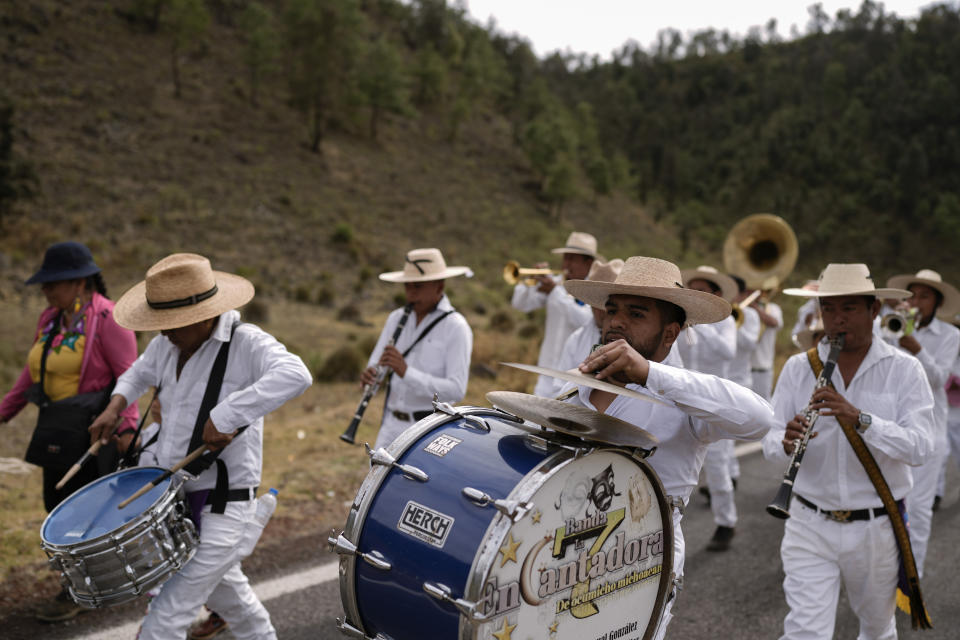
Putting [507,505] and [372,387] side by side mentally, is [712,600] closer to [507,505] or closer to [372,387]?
[372,387]

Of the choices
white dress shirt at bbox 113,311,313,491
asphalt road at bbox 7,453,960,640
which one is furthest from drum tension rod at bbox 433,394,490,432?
asphalt road at bbox 7,453,960,640

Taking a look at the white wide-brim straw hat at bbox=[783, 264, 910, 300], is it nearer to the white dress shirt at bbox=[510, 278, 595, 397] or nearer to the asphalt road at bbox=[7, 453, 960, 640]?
the asphalt road at bbox=[7, 453, 960, 640]

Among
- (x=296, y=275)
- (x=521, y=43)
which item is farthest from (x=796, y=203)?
(x=296, y=275)

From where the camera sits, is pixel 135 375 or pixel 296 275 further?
pixel 296 275

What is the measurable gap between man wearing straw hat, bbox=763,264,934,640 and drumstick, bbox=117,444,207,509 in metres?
2.80

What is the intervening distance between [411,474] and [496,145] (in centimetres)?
4939

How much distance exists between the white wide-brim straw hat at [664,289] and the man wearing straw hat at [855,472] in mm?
1104

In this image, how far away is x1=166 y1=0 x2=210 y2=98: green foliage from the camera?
3700cm

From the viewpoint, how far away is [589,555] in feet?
8.57

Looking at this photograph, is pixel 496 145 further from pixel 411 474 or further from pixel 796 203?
pixel 411 474

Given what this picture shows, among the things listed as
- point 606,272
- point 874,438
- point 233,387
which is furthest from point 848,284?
point 233,387

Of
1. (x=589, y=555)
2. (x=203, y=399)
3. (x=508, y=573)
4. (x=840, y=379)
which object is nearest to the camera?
(x=508, y=573)

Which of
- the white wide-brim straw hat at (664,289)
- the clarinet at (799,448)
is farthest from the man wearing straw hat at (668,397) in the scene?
the clarinet at (799,448)

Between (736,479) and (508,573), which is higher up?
(508,573)
